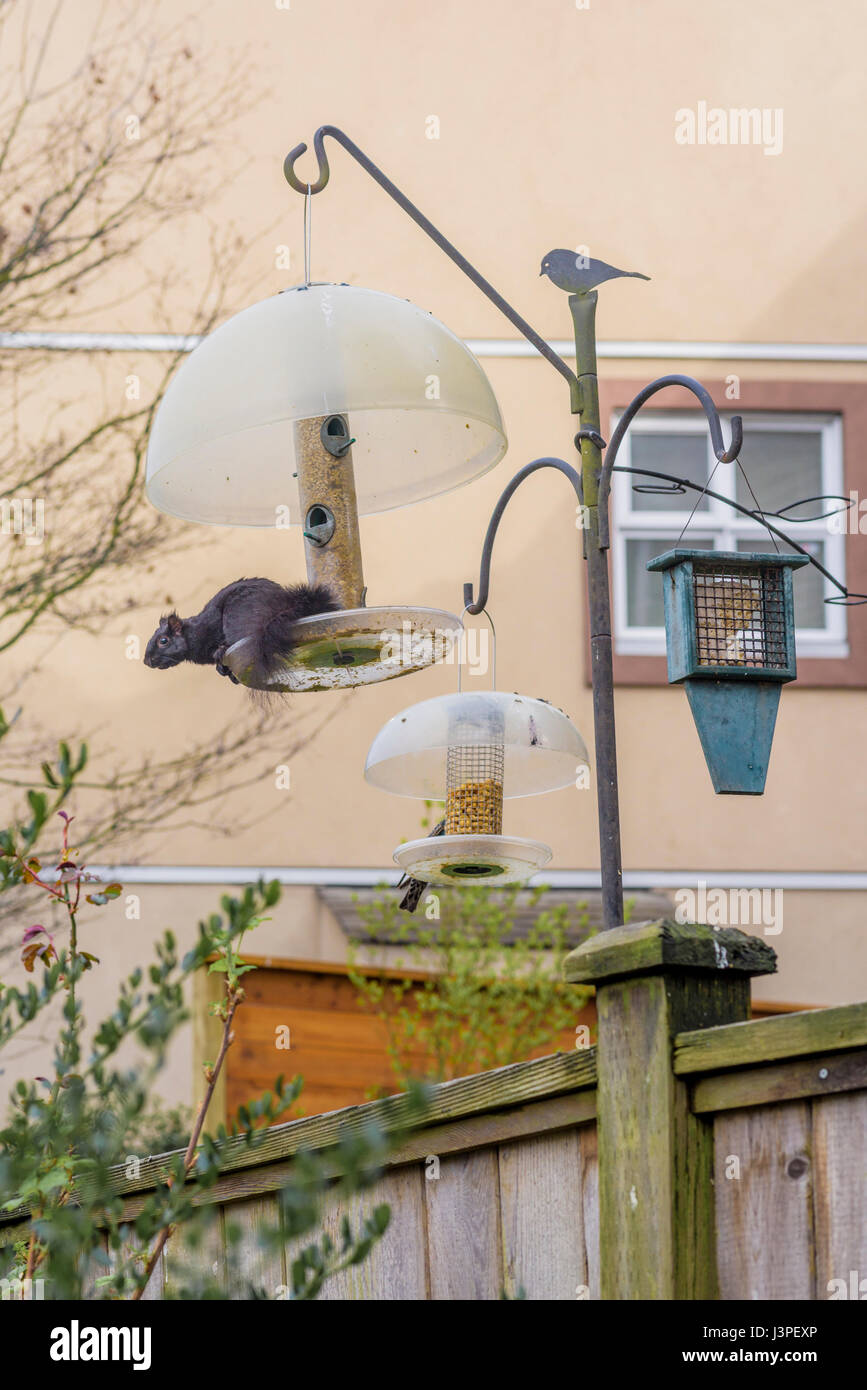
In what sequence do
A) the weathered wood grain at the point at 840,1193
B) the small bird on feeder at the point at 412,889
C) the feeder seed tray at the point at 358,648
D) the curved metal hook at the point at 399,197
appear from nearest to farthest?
1. the weathered wood grain at the point at 840,1193
2. the feeder seed tray at the point at 358,648
3. the curved metal hook at the point at 399,197
4. the small bird on feeder at the point at 412,889

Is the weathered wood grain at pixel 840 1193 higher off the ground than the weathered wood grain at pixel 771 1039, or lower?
lower

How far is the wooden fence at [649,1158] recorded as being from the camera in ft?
5.61

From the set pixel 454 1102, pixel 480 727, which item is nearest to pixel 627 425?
pixel 480 727

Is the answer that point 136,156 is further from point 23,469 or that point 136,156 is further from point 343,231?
point 23,469

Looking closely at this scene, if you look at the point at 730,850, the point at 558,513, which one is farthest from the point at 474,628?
the point at 730,850

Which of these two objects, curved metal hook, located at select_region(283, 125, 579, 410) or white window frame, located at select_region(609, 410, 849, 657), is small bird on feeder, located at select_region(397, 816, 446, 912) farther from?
white window frame, located at select_region(609, 410, 849, 657)

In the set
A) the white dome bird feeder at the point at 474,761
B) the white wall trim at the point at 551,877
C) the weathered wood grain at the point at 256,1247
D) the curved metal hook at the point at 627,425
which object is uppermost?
the curved metal hook at the point at 627,425

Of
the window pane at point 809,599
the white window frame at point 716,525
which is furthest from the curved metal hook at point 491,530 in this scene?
the window pane at point 809,599

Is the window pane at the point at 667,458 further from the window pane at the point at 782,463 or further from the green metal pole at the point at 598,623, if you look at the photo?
the green metal pole at the point at 598,623

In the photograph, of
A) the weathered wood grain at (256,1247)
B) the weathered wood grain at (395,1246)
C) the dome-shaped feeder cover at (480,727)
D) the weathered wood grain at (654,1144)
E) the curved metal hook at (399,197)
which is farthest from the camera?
the dome-shaped feeder cover at (480,727)

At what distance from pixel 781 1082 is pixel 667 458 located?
6.73 metres

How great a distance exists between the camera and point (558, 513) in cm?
808
